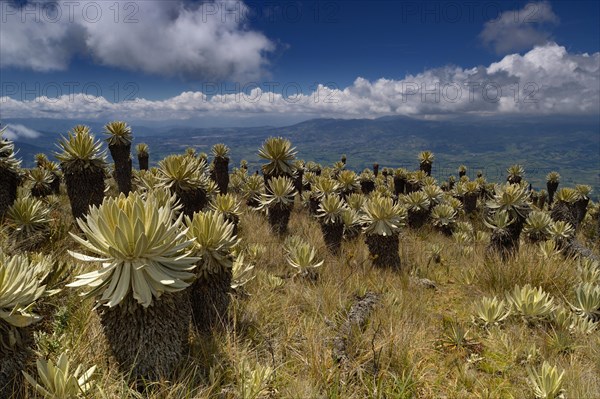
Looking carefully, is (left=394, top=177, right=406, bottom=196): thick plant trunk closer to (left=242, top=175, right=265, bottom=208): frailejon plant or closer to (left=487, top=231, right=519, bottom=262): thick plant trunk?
(left=242, top=175, right=265, bottom=208): frailejon plant

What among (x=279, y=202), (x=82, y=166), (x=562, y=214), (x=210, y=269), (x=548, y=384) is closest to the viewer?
(x=548, y=384)

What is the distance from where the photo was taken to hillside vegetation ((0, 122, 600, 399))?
7.77ft

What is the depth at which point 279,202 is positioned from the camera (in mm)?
8352

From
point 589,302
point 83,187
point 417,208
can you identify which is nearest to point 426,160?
point 417,208

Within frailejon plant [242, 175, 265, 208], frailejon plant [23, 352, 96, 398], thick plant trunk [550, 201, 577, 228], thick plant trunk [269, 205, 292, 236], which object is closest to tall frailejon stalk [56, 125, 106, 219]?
thick plant trunk [269, 205, 292, 236]

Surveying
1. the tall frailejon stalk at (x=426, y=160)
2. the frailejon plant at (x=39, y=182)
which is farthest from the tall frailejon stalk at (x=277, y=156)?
the tall frailejon stalk at (x=426, y=160)

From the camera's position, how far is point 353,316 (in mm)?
3934

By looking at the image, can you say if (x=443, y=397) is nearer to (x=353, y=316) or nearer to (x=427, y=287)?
(x=353, y=316)

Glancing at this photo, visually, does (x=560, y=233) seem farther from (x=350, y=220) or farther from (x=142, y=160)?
(x=142, y=160)

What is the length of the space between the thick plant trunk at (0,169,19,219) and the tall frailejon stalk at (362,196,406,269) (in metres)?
6.28

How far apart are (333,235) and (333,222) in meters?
0.39

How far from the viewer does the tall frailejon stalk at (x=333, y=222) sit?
738cm

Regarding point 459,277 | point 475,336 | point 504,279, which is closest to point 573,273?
point 504,279

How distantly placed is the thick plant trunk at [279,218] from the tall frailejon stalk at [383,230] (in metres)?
2.49
